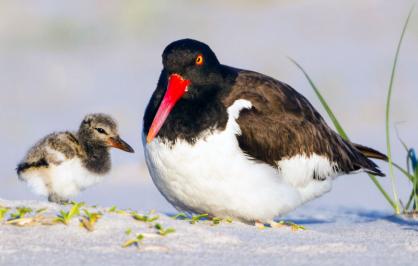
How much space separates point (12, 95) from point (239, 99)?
7886 mm

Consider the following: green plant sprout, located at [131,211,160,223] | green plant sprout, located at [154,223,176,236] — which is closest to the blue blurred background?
green plant sprout, located at [131,211,160,223]

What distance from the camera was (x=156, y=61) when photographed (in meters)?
16.7

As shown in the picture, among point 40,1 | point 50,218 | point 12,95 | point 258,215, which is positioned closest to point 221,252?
point 50,218

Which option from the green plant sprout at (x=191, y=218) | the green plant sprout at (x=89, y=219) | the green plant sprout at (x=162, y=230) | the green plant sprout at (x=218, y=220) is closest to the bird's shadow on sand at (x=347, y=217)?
the green plant sprout at (x=218, y=220)

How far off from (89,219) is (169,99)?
4.72 ft

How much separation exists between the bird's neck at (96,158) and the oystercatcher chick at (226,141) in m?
1.14

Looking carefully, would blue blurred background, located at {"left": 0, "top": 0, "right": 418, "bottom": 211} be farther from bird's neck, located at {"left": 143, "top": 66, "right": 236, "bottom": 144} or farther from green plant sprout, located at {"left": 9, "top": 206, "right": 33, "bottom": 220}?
green plant sprout, located at {"left": 9, "top": 206, "right": 33, "bottom": 220}

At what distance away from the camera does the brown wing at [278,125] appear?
7121 millimetres

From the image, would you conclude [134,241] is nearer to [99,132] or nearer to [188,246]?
[188,246]

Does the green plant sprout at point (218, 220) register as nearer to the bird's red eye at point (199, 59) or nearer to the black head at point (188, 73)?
the black head at point (188, 73)

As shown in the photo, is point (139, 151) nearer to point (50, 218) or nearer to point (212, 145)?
point (212, 145)

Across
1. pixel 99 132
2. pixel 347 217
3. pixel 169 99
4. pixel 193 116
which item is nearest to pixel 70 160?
pixel 99 132

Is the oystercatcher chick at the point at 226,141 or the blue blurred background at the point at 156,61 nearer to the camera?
the oystercatcher chick at the point at 226,141

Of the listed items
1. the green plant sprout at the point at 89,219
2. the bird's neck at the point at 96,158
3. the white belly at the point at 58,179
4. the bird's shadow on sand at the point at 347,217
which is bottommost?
the green plant sprout at the point at 89,219
